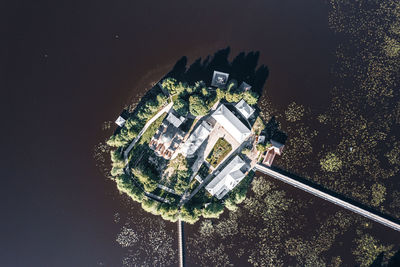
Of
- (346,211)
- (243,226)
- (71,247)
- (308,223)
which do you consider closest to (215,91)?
→ (243,226)

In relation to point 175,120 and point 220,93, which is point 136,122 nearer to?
point 175,120

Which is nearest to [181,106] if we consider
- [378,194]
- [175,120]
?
[175,120]

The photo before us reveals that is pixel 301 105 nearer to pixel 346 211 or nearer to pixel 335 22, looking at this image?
pixel 335 22

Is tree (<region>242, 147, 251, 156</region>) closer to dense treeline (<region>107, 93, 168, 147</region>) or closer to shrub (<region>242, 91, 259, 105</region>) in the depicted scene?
shrub (<region>242, 91, 259, 105</region>)

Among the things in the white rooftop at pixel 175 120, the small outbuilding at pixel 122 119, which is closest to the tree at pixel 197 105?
the white rooftop at pixel 175 120

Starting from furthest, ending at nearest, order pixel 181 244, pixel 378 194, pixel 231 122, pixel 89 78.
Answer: pixel 89 78 < pixel 181 244 < pixel 378 194 < pixel 231 122

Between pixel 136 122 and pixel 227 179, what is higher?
pixel 136 122
